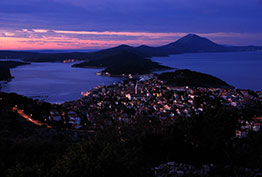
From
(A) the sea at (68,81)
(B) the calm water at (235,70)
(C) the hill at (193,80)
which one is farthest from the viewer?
(B) the calm water at (235,70)

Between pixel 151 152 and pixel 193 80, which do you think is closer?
pixel 151 152

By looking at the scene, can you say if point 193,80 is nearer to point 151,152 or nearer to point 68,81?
point 68,81

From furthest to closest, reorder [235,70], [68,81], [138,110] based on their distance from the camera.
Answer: [235,70], [68,81], [138,110]

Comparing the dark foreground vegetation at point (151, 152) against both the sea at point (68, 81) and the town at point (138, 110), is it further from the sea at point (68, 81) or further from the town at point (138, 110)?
Answer: the sea at point (68, 81)

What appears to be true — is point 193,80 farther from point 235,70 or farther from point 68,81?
point 235,70

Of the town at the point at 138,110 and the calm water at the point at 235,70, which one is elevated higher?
the calm water at the point at 235,70

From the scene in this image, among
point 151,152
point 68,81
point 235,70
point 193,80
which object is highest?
point 235,70

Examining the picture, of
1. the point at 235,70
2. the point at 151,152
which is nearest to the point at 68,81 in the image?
the point at 151,152

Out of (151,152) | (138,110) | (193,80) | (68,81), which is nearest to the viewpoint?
(151,152)

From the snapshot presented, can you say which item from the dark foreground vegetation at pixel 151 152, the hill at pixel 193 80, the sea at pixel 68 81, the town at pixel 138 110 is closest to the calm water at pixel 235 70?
the sea at pixel 68 81

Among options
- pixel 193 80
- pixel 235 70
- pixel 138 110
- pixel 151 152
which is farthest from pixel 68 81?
pixel 235 70

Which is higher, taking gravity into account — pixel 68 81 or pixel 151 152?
pixel 151 152
